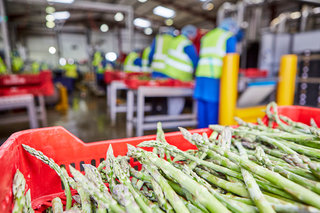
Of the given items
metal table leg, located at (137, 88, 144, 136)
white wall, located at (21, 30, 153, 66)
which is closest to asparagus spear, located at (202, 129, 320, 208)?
metal table leg, located at (137, 88, 144, 136)

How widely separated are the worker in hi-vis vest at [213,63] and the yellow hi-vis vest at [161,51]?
1417mm

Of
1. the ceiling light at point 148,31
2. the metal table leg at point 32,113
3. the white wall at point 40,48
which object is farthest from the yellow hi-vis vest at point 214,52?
the white wall at point 40,48

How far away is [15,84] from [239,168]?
15.1 feet

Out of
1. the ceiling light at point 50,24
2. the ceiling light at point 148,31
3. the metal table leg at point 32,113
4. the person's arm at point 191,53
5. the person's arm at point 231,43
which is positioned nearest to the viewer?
the person's arm at point 231,43

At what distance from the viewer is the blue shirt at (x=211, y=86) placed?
2.45m

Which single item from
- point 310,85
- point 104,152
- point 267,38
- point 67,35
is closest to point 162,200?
point 104,152

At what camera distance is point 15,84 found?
3.94 metres

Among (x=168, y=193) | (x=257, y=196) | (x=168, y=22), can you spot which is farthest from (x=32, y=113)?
(x=168, y=22)

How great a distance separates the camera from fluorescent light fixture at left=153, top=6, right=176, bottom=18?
520 inches

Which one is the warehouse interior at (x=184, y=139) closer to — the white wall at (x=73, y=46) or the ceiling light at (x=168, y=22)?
the ceiling light at (x=168, y=22)

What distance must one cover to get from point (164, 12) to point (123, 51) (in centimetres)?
577

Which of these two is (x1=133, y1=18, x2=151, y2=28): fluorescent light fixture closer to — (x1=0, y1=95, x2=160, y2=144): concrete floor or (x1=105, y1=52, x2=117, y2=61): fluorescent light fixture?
(x1=105, y1=52, x2=117, y2=61): fluorescent light fixture

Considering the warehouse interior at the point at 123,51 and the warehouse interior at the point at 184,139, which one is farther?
the warehouse interior at the point at 123,51

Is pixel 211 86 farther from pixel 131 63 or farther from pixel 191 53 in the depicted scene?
pixel 131 63
